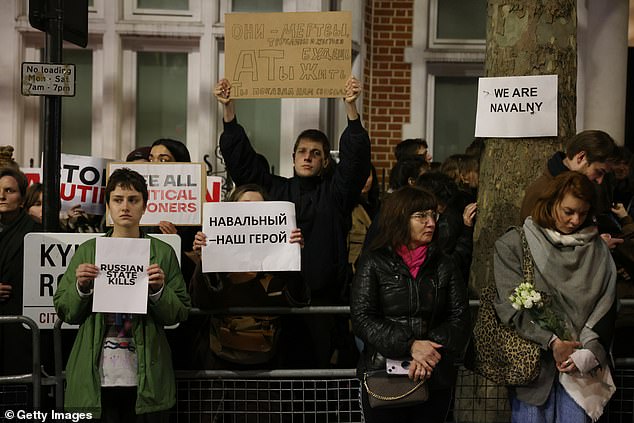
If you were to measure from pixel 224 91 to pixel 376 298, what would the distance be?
218 cm

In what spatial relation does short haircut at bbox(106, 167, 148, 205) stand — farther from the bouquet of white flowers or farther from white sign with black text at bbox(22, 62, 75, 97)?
the bouquet of white flowers

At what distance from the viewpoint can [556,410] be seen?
6.09 metres

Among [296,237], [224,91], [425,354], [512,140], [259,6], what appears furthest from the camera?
[259,6]

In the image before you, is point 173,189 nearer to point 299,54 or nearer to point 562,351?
point 299,54

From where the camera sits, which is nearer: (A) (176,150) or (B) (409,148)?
(A) (176,150)

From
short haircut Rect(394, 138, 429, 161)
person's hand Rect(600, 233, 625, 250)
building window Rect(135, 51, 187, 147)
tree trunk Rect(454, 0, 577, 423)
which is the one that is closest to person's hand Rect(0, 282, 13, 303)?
tree trunk Rect(454, 0, 577, 423)

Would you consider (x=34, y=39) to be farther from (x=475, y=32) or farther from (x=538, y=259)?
(x=538, y=259)

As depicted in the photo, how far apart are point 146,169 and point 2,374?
1591 mm

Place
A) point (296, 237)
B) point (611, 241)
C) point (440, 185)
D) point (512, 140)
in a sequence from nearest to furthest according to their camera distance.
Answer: point (296, 237) → point (611, 241) → point (512, 140) → point (440, 185)

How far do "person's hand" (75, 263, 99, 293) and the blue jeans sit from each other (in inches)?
93.2

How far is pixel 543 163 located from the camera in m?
6.83

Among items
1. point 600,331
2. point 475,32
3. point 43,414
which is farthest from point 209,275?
point 475,32

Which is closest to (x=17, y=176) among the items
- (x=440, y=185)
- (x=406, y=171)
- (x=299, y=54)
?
(x=299, y=54)

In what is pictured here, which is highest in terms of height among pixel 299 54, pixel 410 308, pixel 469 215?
pixel 299 54
